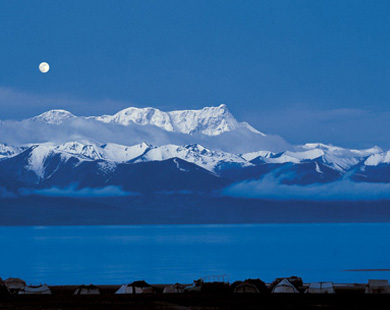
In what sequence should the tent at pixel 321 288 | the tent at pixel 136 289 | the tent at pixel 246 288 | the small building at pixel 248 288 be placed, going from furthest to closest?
the tent at pixel 136 289
the tent at pixel 321 288
the tent at pixel 246 288
the small building at pixel 248 288

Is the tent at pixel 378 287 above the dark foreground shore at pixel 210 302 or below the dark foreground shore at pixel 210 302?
above

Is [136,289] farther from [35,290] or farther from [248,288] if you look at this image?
[248,288]

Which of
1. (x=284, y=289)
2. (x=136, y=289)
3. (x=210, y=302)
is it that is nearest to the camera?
(x=210, y=302)

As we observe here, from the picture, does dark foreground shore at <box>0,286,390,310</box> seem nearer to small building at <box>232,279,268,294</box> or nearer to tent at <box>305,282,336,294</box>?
small building at <box>232,279,268,294</box>

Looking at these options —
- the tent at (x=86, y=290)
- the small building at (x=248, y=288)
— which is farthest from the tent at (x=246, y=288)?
the tent at (x=86, y=290)

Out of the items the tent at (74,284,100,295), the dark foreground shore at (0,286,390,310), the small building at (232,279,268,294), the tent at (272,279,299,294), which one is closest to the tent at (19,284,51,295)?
the tent at (74,284,100,295)

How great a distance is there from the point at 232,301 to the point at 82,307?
11467mm

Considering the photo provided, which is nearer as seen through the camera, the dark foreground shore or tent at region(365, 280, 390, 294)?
the dark foreground shore

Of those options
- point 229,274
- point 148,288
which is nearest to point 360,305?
point 148,288

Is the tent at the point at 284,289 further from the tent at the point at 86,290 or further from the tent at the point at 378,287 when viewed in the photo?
the tent at the point at 86,290

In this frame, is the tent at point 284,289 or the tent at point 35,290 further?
the tent at point 35,290

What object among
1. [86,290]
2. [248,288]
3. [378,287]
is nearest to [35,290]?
[86,290]

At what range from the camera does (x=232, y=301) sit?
56938 millimetres

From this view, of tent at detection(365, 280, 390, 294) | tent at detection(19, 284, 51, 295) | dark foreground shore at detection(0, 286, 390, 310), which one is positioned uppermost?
tent at detection(365, 280, 390, 294)
